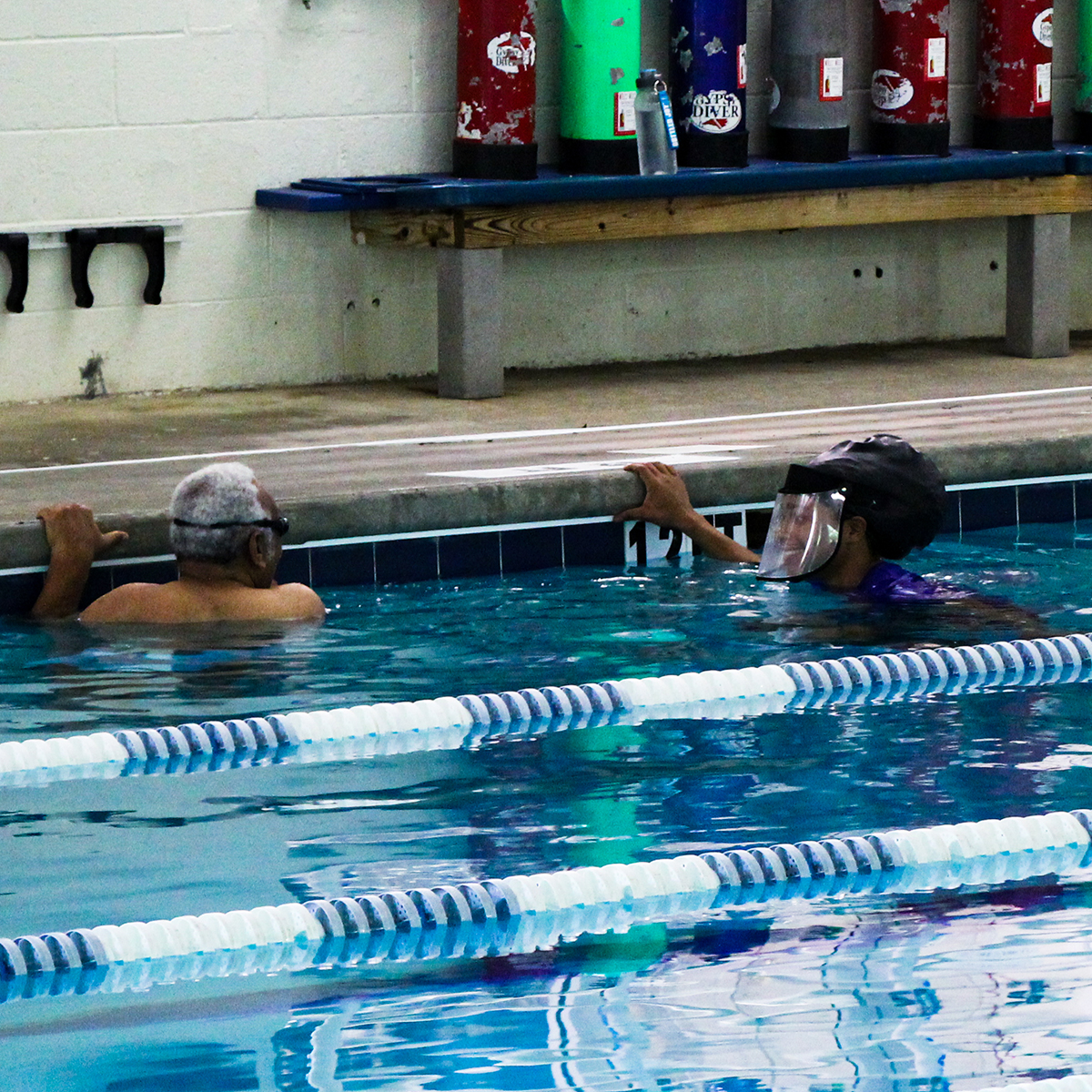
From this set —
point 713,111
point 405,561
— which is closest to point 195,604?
point 405,561

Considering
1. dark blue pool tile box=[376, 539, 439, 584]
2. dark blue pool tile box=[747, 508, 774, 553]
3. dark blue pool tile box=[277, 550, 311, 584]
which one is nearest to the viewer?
dark blue pool tile box=[277, 550, 311, 584]

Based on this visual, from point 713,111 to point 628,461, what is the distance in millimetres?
2093

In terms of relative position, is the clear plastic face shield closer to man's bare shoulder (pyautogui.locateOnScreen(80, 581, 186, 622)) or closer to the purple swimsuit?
the purple swimsuit

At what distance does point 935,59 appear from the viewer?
8469 mm

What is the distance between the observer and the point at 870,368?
27.6 ft

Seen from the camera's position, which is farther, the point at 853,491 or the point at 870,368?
the point at 870,368

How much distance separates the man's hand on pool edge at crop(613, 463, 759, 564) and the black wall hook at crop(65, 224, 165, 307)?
7.47 ft

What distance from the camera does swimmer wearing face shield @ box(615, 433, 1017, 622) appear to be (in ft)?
17.8

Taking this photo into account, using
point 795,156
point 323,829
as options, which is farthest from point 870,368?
point 323,829

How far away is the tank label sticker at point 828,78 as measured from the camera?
825 centimetres

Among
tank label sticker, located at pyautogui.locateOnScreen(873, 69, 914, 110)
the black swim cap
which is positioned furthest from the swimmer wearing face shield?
tank label sticker, located at pyautogui.locateOnScreen(873, 69, 914, 110)

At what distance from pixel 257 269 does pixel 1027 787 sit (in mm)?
4372

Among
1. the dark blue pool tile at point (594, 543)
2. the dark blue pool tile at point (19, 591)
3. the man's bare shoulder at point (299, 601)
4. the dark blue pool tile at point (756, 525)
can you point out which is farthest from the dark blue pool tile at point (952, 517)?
the dark blue pool tile at point (19, 591)

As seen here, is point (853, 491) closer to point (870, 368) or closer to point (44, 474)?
point (44, 474)
